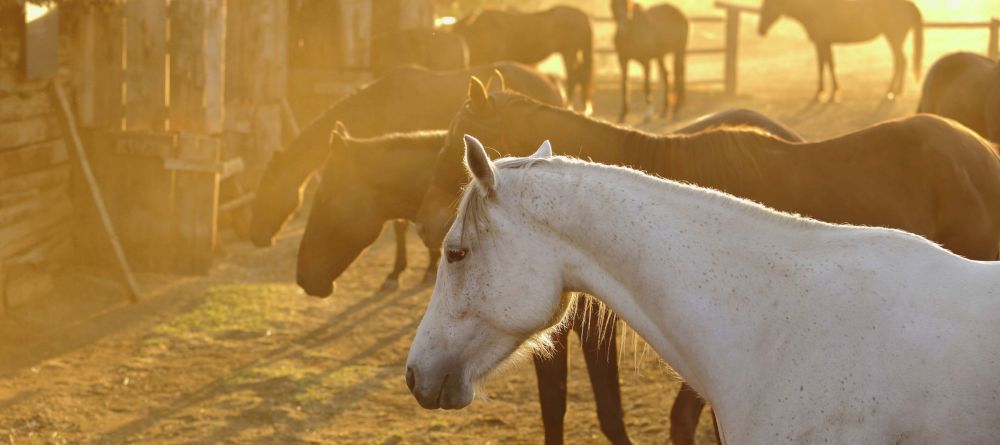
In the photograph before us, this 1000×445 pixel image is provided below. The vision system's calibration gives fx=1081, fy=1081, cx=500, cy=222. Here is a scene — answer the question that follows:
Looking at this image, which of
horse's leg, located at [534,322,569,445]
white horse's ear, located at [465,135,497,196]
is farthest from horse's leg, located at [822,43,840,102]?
white horse's ear, located at [465,135,497,196]

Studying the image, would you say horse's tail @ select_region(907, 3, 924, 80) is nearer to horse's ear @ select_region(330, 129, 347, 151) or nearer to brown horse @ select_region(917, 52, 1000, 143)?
brown horse @ select_region(917, 52, 1000, 143)

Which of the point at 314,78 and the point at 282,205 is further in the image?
the point at 314,78

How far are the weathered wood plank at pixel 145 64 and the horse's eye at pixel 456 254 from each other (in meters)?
6.44

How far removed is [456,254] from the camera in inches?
120

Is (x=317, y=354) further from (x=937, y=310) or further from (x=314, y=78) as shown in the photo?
(x=314, y=78)

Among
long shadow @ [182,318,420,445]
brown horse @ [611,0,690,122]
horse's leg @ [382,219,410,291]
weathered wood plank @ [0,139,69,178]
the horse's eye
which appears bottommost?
long shadow @ [182,318,420,445]

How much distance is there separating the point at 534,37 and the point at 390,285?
1097cm

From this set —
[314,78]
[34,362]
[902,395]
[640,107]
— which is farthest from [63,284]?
[640,107]

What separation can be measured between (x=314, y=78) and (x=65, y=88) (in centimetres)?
471

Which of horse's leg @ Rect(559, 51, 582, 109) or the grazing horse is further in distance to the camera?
horse's leg @ Rect(559, 51, 582, 109)

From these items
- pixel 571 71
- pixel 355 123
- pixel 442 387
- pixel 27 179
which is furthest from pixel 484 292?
pixel 571 71

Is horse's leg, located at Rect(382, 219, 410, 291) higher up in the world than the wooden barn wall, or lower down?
lower down

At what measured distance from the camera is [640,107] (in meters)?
20.9

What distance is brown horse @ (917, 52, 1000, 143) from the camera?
9.16 m
